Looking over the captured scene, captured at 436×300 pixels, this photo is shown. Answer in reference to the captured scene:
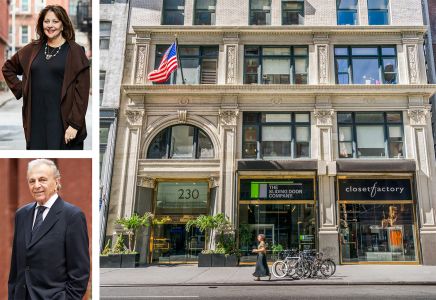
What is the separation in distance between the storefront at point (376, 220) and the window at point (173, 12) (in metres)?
13.0

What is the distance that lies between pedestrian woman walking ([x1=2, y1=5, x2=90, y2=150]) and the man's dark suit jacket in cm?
52

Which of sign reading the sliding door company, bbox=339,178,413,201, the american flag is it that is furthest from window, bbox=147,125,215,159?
sign reading the sliding door company, bbox=339,178,413,201

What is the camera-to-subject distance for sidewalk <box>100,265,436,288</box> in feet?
44.8

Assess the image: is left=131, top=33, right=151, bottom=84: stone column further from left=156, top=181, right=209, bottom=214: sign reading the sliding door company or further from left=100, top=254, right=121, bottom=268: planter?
left=100, top=254, right=121, bottom=268: planter

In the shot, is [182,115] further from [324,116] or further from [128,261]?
[128,261]

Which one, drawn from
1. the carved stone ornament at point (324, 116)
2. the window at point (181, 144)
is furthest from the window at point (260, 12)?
the window at point (181, 144)

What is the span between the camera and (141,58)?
74.5 ft

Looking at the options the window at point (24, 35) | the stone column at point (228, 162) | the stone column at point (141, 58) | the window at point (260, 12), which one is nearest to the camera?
the window at point (24, 35)

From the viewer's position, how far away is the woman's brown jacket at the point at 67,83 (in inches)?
123

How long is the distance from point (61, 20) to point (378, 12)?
76.7 feet

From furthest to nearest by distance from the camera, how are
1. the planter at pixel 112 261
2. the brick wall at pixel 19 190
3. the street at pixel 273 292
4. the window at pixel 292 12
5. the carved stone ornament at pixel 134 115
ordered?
the window at pixel 292 12
the carved stone ornament at pixel 134 115
the planter at pixel 112 261
the street at pixel 273 292
the brick wall at pixel 19 190

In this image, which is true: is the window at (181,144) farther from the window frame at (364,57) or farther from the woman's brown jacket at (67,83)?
the woman's brown jacket at (67,83)

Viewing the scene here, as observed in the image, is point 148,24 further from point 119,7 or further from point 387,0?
point 387,0

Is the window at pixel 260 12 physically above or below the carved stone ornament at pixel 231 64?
above
